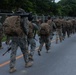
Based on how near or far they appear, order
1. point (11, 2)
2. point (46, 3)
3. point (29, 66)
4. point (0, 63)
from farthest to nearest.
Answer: point (46, 3) < point (11, 2) < point (0, 63) < point (29, 66)

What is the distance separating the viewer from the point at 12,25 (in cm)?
868

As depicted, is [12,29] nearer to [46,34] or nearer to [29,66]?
[29,66]

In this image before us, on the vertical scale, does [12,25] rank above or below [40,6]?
above

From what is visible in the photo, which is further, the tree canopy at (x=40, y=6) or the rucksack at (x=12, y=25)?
the tree canopy at (x=40, y=6)

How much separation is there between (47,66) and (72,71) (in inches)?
46.3

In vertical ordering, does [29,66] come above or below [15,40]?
below

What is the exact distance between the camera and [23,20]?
8.91m

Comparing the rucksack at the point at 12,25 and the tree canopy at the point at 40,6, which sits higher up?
the rucksack at the point at 12,25

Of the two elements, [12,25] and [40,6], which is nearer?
[12,25]

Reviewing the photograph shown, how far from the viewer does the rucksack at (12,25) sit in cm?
866

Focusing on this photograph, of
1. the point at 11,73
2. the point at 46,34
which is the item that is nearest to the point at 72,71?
the point at 11,73

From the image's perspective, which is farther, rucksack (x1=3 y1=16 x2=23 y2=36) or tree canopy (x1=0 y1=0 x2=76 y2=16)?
tree canopy (x1=0 y1=0 x2=76 y2=16)

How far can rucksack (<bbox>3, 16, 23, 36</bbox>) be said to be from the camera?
866cm

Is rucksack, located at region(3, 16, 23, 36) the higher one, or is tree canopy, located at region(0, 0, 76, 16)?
rucksack, located at region(3, 16, 23, 36)
